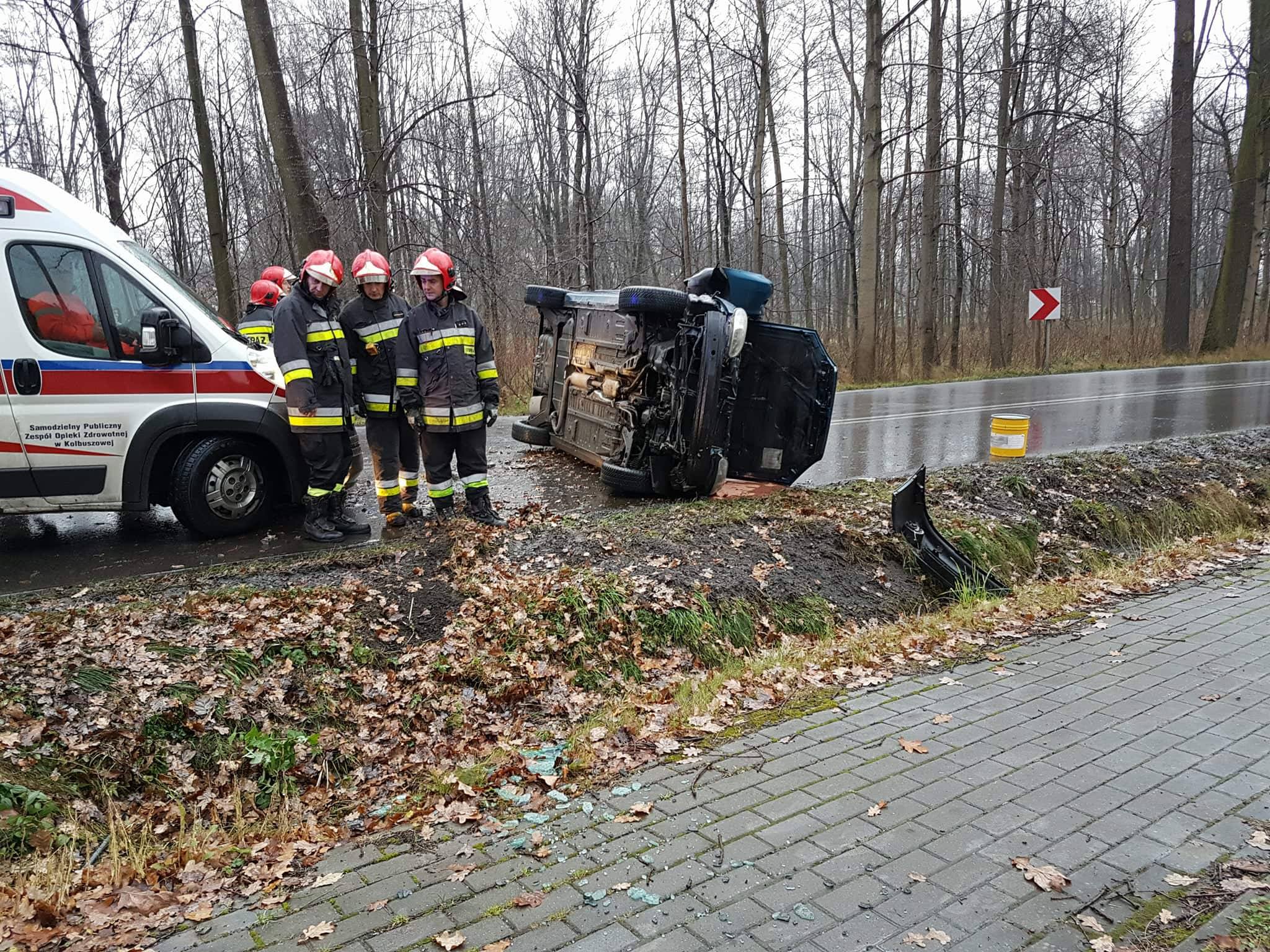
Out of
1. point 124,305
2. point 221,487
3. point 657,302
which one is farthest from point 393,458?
point 657,302

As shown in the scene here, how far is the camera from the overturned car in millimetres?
6855

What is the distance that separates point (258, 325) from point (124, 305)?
2644 millimetres

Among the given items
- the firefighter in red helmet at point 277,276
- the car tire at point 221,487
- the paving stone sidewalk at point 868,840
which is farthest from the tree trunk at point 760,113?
the paving stone sidewalk at point 868,840

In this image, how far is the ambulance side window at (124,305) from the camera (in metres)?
5.98

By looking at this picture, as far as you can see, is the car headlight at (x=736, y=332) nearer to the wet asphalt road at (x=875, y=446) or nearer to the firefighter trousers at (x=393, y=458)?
the wet asphalt road at (x=875, y=446)

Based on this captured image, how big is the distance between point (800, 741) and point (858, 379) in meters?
16.4

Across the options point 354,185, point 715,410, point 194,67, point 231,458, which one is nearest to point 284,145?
point 354,185

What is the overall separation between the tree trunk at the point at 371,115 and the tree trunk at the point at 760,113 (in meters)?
12.4

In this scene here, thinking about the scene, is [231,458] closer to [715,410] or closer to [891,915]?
[715,410]

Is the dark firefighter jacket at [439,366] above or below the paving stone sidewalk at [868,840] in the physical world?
above

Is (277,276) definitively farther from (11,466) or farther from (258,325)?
(11,466)

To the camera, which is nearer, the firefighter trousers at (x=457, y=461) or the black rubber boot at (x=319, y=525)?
the black rubber boot at (x=319, y=525)

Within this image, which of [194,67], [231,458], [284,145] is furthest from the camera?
[194,67]

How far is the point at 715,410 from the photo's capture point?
6.86 meters
